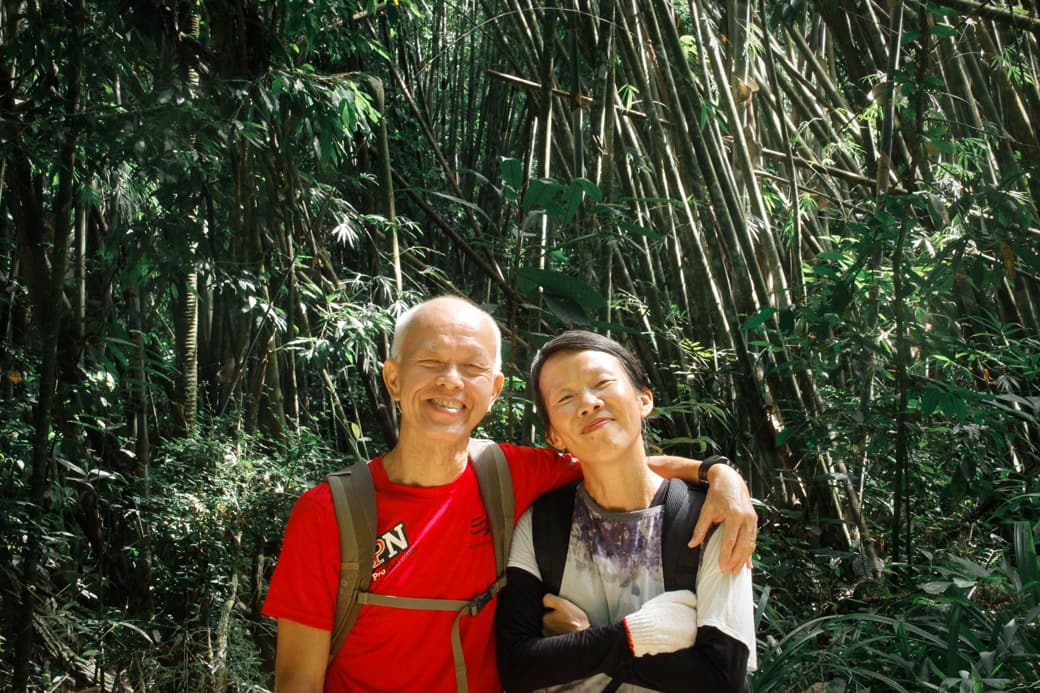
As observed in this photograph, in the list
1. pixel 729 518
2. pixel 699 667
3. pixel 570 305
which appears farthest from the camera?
pixel 570 305

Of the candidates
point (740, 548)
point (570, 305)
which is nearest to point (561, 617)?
point (740, 548)

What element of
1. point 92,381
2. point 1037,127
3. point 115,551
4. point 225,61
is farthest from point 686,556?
point 115,551

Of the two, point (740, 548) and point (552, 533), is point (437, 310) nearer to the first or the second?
point (552, 533)

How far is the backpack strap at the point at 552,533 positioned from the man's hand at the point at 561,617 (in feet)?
0.13

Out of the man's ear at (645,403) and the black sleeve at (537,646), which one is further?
the man's ear at (645,403)

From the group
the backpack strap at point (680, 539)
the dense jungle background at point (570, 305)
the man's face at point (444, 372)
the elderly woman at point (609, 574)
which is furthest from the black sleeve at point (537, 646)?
the dense jungle background at point (570, 305)

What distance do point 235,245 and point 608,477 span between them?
1751 millimetres

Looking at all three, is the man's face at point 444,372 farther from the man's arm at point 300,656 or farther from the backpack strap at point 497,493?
the man's arm at point 300,656

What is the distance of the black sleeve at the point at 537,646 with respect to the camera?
1447 millimetres

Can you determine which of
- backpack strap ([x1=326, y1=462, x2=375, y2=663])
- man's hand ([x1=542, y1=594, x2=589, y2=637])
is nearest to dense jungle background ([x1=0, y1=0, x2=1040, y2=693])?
man's hand ([x1=542, y1=594, x2=589, y2=637])

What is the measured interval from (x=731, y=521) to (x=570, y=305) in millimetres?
1076

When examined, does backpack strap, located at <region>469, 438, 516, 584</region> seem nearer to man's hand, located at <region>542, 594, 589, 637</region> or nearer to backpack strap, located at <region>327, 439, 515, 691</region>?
backpack strap, located at <region>327, 439, 515, 691</region>

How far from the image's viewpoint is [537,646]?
4.91 ft

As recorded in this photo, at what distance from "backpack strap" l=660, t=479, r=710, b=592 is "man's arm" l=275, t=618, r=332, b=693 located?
58 centimetres
